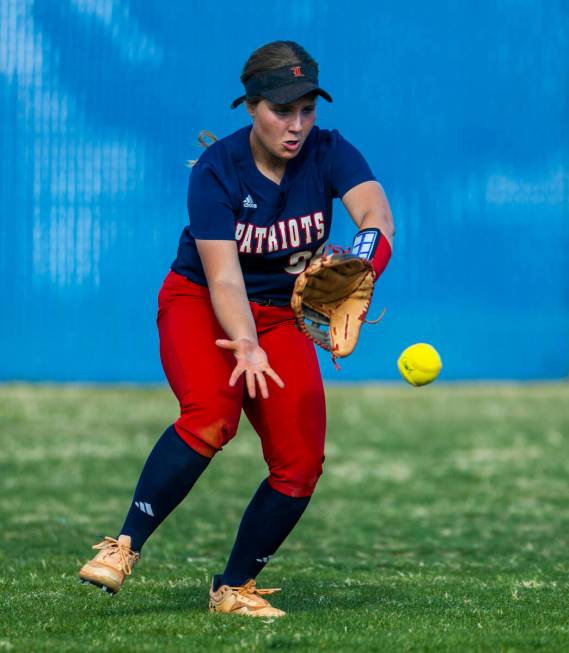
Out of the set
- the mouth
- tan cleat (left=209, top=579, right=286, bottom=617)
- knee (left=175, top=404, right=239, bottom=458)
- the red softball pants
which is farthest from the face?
tan cleat (left=209, top=579, right=286, bottom=617)

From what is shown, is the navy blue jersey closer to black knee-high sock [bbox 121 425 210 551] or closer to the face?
the face

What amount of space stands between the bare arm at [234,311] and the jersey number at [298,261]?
31cm

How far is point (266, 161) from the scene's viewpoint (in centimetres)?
481

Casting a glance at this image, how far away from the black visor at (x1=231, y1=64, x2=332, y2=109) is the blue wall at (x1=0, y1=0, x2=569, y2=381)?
701cm

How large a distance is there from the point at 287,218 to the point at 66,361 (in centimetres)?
770

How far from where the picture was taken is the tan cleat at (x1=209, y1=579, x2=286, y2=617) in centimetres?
475

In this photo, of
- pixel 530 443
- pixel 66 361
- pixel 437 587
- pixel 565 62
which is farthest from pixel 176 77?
pixel 437 587

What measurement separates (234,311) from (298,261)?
46cm

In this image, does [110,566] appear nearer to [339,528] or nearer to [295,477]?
[295,477]

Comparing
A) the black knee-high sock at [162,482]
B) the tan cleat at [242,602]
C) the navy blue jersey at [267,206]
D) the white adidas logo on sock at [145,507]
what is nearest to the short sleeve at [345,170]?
the navy blue jersey at [267,206]

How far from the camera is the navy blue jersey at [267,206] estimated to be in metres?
4.65

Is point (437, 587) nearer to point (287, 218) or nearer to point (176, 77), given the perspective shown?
point (287, 218)

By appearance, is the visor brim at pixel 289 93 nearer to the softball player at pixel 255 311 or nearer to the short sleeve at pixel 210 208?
the softball player at pixel 255 311

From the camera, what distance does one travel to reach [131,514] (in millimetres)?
4598
